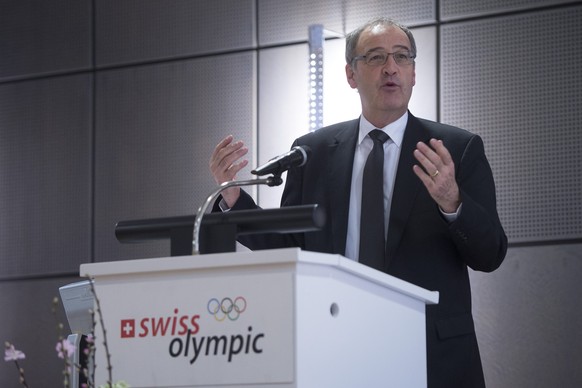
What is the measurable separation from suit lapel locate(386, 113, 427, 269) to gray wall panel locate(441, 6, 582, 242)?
1.63 metres

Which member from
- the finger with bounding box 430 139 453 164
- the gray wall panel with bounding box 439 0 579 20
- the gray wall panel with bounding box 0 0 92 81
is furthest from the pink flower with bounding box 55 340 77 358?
the gray wall panel with bounding box 0 0 92 81

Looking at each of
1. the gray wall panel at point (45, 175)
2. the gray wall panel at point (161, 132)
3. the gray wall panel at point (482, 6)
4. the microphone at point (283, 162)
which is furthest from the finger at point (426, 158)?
the gray wall panel at point (45, 175)

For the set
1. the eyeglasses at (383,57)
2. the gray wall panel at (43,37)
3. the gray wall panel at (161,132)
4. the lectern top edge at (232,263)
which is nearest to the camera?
the lectern top edge at (232,263)

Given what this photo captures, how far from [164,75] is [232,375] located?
12.4ft

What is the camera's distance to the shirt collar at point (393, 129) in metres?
3.07

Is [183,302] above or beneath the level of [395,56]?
beneath

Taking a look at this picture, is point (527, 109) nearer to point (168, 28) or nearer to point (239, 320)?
point (168, 28)

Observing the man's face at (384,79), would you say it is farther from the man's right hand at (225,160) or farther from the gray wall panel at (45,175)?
the gray wall panel at (45,175)

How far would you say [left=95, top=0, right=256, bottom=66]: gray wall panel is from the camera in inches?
211

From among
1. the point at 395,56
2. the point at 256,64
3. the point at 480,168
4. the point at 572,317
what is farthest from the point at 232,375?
the point at 256,64

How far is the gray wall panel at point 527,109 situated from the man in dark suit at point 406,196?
149 centimetres

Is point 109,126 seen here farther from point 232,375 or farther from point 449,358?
point 232,375

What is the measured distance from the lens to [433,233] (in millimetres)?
2873

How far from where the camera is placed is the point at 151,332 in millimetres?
2020
